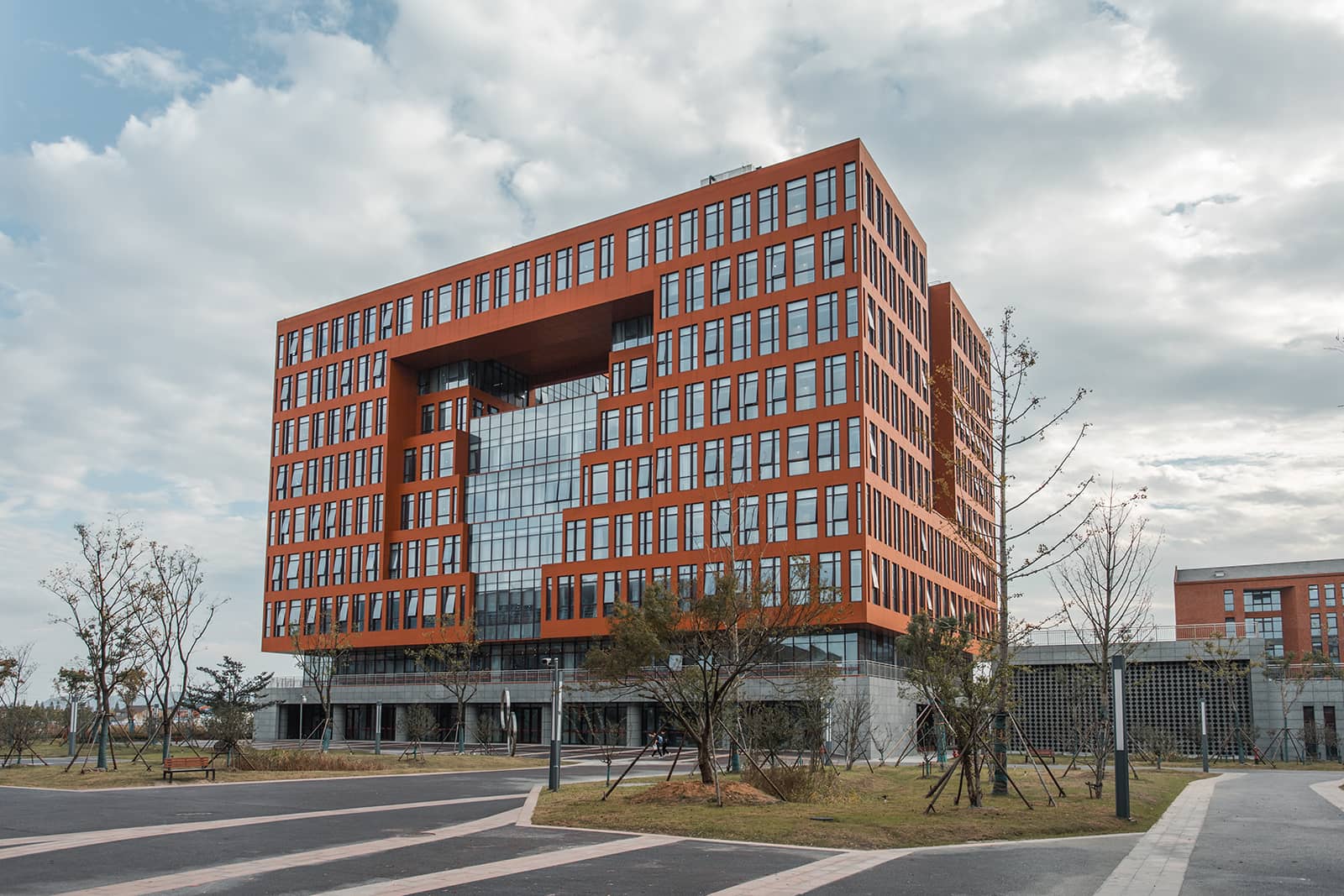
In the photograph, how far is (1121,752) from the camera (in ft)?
61.9

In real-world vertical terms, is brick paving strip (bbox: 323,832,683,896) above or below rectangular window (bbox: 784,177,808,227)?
below

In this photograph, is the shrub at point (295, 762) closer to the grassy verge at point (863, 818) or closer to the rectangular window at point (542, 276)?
the grassy verge at point (863, 818)

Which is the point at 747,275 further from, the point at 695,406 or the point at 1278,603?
the point at 1278,603

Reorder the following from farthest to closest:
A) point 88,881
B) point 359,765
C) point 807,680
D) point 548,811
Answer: point 359,765 → point 807,680 → point 548,811 → point 88,881

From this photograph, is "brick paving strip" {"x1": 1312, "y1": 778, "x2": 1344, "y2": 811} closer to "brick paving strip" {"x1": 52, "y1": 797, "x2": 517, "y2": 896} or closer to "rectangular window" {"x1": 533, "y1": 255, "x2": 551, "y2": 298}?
"brick paving strip" {"x1": 52, "y1": 797, "x2": 517, "y2": 896}

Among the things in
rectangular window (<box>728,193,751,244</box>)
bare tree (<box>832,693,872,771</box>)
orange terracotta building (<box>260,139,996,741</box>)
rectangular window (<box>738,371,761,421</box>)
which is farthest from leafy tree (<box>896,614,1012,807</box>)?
rectangular window (<box>728,193,751,244</box>)

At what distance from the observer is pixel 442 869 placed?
1362 centimetres

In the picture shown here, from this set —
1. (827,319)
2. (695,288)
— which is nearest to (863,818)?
(827,319)

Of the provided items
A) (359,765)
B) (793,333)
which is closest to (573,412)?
(793,333)

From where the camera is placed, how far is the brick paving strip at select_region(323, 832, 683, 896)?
1209cm

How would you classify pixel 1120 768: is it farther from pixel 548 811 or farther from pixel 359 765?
pixel 359 765

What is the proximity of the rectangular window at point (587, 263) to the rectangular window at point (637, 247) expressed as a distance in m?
2.42

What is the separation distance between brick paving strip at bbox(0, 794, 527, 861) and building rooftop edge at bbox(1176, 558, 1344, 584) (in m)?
103

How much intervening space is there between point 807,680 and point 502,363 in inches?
2062
